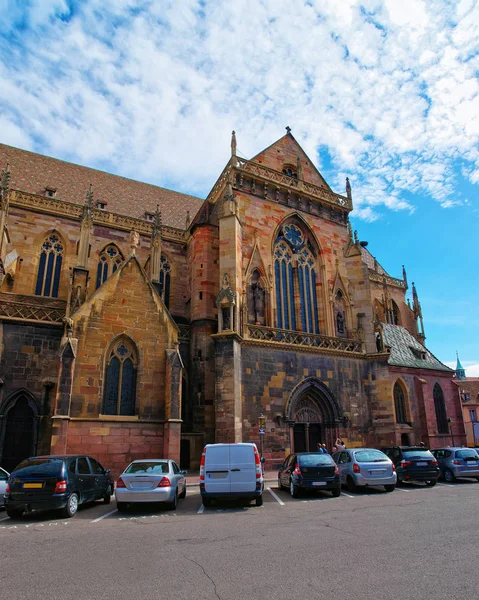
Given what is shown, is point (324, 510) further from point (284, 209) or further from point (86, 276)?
point (284, 209)

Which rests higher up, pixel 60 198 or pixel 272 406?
pixel 60 198

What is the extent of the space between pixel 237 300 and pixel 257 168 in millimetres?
8163

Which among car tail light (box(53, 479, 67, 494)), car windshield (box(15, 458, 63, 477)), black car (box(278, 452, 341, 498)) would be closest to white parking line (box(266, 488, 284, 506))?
black car (box(278, 452, 341, 498))

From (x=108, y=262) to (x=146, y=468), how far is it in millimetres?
15646

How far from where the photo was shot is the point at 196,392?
18969 millimetres

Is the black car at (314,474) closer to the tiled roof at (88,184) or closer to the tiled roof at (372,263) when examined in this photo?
the tiled roof at (88,184)

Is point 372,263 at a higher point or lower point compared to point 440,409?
higher

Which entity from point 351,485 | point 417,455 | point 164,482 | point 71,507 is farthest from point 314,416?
point 71,507

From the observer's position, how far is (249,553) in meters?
5.92

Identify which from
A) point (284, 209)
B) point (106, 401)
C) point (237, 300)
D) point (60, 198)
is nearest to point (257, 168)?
point (284, 209)

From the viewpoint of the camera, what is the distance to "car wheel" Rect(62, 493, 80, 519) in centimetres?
925

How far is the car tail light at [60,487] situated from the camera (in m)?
9.11

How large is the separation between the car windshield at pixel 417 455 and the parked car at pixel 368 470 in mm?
1578

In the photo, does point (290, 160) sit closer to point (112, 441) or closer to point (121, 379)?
point (121, 379)
